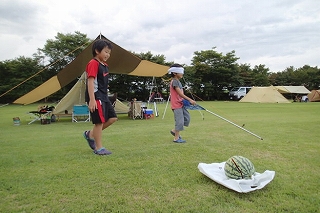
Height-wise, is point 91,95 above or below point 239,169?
above

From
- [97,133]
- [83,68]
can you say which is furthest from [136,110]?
[97,133]

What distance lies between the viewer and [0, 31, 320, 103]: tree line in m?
24.4

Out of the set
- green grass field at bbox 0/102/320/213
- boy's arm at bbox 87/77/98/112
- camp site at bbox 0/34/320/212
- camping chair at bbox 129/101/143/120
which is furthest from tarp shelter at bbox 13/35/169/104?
boy's arm at bbox 87/77/98/112

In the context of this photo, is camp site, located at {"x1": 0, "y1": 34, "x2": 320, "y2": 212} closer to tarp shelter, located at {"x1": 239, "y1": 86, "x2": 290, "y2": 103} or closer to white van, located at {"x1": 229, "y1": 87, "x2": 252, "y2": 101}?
tarp shelter, located at {"x1": 239, "y1": 86, "x2": 290, "y2": 103}

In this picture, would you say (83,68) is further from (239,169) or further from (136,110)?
(239,169)

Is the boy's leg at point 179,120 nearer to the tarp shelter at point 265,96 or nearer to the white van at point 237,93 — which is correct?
the tarp shelter at point 265,96

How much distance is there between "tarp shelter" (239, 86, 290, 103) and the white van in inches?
216

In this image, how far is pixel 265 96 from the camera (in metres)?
21.2

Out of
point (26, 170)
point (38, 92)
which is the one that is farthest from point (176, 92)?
point (38, 92)

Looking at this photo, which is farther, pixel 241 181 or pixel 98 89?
pixel 98 89

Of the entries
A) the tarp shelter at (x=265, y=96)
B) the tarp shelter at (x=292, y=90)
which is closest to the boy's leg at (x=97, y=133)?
the tarp shelter at (x=265, y=96)

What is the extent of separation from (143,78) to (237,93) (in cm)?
1118

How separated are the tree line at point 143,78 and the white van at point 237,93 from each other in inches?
44.4

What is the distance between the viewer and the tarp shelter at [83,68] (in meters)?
7.41
